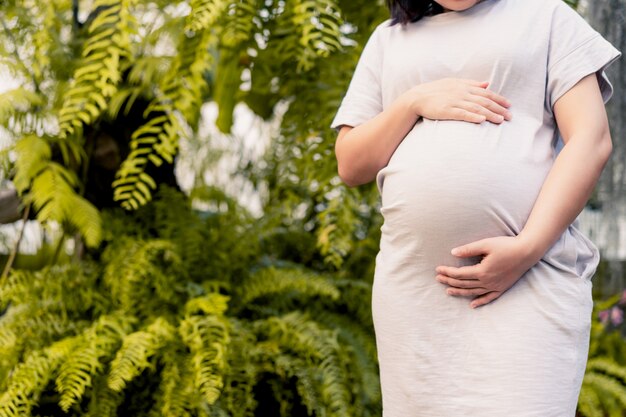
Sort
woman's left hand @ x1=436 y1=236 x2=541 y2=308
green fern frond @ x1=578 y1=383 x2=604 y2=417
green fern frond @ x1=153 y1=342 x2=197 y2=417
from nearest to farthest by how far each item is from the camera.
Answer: woman's left hand @ x1=436 y1=236 x2=541 y2=308
green fern frond @ x1=153 y1=342 x2=197 y2=417
green fern frond @ x1=578 y1=383 x2=604 y2=417

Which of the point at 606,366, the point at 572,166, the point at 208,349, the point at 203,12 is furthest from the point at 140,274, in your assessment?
the point at 606,366

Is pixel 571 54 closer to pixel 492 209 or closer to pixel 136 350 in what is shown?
pixel 492 209

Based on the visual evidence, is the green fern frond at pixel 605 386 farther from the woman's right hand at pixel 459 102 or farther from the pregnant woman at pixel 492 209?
the woman's right hand at pixel 459 102

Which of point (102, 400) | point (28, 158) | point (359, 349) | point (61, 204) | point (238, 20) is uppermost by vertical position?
point (238, 20)

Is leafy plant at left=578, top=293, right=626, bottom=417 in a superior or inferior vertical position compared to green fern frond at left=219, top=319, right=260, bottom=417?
inferior

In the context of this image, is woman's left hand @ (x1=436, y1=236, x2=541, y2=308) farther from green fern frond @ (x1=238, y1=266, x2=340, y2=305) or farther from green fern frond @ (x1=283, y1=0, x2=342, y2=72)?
green fern frond @ (x1=238, y1=266, x2=340, y2=305)

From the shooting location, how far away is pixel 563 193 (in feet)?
3.82

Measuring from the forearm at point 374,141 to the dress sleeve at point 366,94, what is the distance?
38 mm

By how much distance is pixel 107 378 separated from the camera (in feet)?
7.25

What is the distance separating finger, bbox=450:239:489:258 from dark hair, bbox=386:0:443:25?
49 centimetres

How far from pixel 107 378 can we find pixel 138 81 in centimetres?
118

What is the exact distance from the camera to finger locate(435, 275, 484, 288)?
3.93 ft

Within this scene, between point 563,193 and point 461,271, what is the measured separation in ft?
0.70

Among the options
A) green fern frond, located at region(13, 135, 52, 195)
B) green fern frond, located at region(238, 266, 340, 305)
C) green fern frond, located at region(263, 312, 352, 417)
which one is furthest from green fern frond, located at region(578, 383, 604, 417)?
green fern frond, located at region(13, 135, 52, 195)
